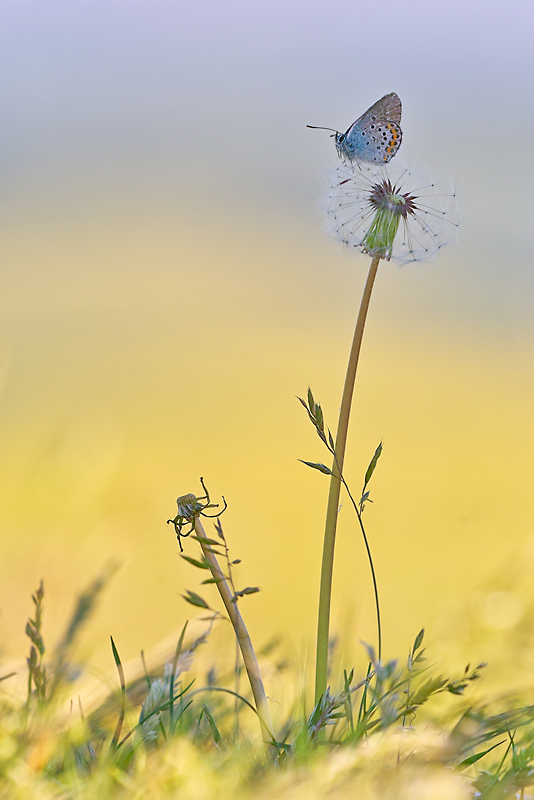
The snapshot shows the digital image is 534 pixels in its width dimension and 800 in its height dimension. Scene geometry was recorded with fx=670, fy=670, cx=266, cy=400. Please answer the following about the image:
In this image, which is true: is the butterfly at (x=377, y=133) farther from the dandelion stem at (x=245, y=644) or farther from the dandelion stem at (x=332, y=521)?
the dandelion stem at (x=245, y=644)

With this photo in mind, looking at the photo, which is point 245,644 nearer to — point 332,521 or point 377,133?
point 332,521

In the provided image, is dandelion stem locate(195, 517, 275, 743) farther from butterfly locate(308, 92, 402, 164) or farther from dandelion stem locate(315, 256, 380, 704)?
butterfly locate(308, 92, 402, 164)

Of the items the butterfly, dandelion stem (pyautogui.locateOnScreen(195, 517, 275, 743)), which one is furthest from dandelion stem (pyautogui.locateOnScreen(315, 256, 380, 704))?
the butterfly

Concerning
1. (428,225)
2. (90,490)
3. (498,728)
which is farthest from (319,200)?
(498,728)

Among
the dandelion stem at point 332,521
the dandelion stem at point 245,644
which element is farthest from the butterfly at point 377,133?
the dandelion stem at point 245,644

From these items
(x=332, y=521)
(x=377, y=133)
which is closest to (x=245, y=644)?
(x=332, y=521)

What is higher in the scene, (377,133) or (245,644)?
(377,133)
